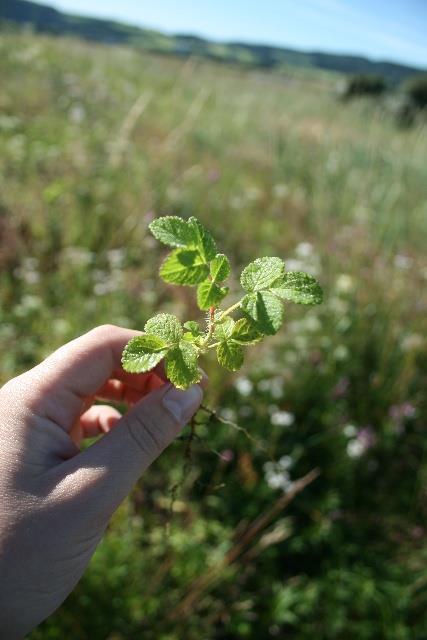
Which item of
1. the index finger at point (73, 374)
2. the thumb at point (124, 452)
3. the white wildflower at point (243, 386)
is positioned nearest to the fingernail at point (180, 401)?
the thumb at point (124, 452)

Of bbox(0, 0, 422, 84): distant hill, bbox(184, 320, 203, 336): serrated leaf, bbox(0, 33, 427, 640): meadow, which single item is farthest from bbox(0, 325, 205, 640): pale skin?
bbox(0, 0, 422, 84): distant hill

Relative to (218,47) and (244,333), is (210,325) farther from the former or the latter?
(218,47)

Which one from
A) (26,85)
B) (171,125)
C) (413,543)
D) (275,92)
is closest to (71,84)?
(26,85)

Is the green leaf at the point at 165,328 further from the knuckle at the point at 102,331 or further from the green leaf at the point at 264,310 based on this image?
the knuckle at the point at 102,331

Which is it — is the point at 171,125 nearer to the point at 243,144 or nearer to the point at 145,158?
the point at 243,144

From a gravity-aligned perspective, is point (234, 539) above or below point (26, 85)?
below

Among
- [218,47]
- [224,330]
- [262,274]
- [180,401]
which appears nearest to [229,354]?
[224,330]

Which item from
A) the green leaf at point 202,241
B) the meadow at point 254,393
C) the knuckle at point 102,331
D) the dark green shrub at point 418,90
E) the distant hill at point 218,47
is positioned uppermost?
the distant hill at point 218,47

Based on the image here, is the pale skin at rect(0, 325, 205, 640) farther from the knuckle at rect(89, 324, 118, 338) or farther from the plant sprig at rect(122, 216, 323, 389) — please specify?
the plant sprig at rect(122, 216, 323, 389)
